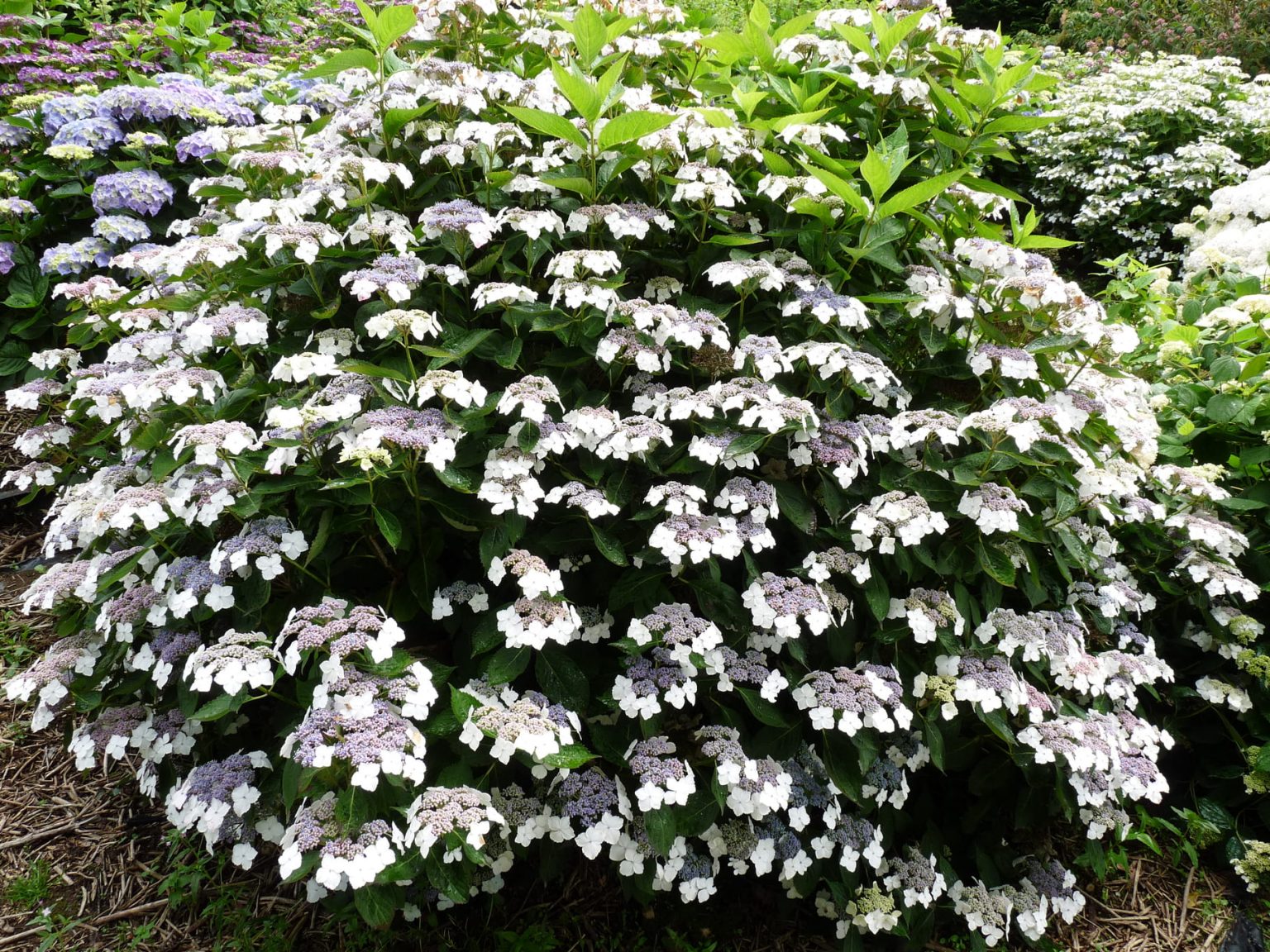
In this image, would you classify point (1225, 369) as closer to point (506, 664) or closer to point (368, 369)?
point (506, 664)

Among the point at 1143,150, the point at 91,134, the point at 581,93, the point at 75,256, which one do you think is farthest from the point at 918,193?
the point at 1143,150

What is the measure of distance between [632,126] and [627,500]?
0.80 m

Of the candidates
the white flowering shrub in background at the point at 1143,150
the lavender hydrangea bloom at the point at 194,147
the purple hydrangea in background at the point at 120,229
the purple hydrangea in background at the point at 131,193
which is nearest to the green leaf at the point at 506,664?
the lavender hydrangea bloom at the point at 194,147

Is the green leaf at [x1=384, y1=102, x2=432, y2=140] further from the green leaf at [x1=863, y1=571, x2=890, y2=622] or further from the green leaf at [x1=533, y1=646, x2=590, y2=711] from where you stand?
the green leaf at [x1=863, y1=571, x2=890, y2=622]

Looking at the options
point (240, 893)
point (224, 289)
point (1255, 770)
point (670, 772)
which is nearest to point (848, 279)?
point (670, 772)

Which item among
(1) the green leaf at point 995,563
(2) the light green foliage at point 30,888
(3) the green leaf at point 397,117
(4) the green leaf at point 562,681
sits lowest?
(2) the light green foliage at point 30,888

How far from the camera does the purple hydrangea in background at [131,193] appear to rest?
10.4 ft

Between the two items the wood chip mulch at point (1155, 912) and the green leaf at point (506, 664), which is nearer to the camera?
the green leaf at point (506, 664)

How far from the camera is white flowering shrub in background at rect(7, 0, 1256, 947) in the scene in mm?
1691

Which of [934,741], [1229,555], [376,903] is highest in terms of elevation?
[1229,555]

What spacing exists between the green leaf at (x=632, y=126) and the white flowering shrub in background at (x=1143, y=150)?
5460 millimetres

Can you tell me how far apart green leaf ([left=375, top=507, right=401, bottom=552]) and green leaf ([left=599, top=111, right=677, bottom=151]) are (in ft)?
3.03

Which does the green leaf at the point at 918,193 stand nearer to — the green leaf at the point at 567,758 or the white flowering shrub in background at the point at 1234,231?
the green leaf at the point at 567,758

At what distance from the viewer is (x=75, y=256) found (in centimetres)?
315
